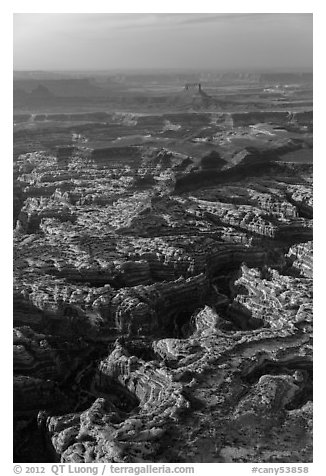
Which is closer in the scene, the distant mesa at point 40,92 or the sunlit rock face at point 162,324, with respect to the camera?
the sunlit rock face at point 162,324

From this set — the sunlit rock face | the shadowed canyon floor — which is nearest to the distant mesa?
the shadowed canyon floor

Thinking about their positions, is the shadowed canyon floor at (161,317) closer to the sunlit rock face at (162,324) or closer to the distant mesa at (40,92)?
the sunlit rock face at (162,324)

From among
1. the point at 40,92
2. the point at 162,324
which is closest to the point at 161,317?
the point at 162,324

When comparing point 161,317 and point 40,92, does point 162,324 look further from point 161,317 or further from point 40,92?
point 40,92

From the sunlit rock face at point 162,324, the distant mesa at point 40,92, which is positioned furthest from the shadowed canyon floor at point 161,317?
the distant mesa at point 40,92

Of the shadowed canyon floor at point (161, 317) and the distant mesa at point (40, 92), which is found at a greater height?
the distant mesa at point (40, 92)

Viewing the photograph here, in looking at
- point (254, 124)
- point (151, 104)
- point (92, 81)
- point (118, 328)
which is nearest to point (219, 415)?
point (118, 328)
